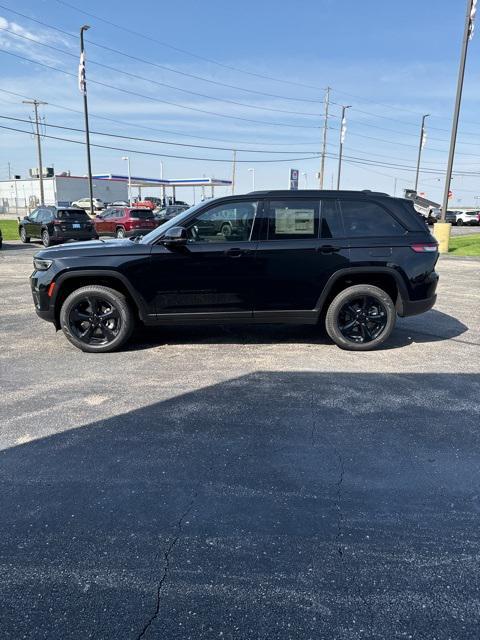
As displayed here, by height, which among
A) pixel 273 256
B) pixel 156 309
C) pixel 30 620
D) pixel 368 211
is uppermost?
pixel 368 211

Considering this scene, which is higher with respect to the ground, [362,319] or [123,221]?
[123,221]

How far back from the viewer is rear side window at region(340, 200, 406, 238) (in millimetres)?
→ 5926

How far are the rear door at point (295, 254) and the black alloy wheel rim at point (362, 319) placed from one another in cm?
48

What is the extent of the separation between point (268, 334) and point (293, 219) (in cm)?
171

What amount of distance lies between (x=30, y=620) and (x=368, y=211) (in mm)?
5277

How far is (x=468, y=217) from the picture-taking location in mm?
47750

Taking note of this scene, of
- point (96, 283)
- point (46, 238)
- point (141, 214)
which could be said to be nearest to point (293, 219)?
point (96, 283)

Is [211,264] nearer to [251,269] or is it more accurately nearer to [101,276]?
[251,269]

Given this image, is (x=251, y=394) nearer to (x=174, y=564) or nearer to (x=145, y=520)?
(x=145, y=520)

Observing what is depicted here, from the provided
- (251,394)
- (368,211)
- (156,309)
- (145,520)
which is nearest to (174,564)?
(145,520)

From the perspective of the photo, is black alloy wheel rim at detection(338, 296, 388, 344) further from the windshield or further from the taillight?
the windshield

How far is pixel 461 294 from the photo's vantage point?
395 inches

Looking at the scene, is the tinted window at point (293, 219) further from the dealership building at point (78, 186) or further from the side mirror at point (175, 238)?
the dealership building at point (78, 186)

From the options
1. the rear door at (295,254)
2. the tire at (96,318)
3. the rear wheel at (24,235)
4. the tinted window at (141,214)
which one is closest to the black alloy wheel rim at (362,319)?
the rear door at (295,254)
